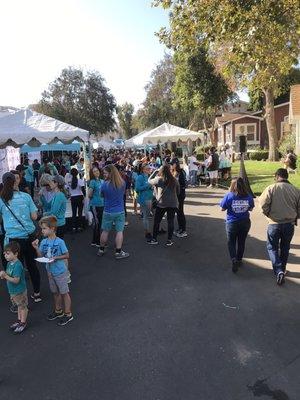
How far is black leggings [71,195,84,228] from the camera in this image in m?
10.2

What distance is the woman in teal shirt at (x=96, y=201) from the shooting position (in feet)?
28.3

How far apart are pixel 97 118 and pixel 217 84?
2024 centimetres

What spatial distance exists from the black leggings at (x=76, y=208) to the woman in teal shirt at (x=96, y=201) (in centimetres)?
139

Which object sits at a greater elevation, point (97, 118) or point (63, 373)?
point (97, 118)

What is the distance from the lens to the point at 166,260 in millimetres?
7699

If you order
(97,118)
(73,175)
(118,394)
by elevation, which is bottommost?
(118,394)

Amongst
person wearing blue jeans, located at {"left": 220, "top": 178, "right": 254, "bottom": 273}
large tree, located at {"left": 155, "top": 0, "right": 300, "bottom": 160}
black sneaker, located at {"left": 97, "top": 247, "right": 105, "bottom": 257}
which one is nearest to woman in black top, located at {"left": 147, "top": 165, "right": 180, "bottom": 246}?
black sneaker, located at {"left": 97, "top": 247, "right": 105, "bottom": 257}

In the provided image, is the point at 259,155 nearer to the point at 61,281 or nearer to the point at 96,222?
the point at 96,222

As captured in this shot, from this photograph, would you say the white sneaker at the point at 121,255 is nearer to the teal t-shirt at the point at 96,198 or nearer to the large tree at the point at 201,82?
the teal t-shirt at the point at 96,198

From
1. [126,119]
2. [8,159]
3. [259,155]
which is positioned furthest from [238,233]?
[126,119]

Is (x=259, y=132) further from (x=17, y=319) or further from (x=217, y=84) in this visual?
(x=17, y=319)

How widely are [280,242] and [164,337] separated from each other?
2.54 metres

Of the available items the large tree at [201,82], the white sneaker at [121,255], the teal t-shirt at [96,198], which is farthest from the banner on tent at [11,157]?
the large tree at [201,82]

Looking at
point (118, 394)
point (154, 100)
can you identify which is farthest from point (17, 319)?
point (154, 100)
